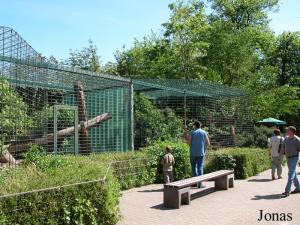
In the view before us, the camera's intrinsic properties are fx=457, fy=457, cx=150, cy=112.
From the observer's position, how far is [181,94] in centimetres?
1702

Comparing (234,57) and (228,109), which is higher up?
(234,57)

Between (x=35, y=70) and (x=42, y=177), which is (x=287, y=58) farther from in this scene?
(x=42, y=177)

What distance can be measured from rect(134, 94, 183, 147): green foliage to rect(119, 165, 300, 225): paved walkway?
4361 millimetres

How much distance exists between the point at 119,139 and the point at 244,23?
2924 cm

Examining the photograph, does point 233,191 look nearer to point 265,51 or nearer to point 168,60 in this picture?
point 168,60

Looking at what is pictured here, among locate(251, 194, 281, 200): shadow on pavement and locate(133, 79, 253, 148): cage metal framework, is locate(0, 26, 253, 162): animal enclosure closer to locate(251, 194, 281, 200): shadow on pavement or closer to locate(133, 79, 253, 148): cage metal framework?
locate(133, 79, 253, 148): cage metal framework

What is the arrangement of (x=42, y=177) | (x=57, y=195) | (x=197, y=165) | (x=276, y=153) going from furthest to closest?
(x=276, y=153) → (x=197, y=165) → (x=42, y=177) → (x=57, y=195)

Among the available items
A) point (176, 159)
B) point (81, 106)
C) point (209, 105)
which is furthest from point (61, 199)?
point (209, 105)

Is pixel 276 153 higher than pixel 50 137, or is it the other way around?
pixel 50 137

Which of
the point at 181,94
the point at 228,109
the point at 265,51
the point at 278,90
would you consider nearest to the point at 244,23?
the point at 265,51

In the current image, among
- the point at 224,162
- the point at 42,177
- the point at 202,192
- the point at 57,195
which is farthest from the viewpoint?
the point at 224,162

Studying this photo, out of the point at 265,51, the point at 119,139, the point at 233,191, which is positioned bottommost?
the point at 233,191

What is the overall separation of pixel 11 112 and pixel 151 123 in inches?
295

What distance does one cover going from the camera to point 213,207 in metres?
9.01
